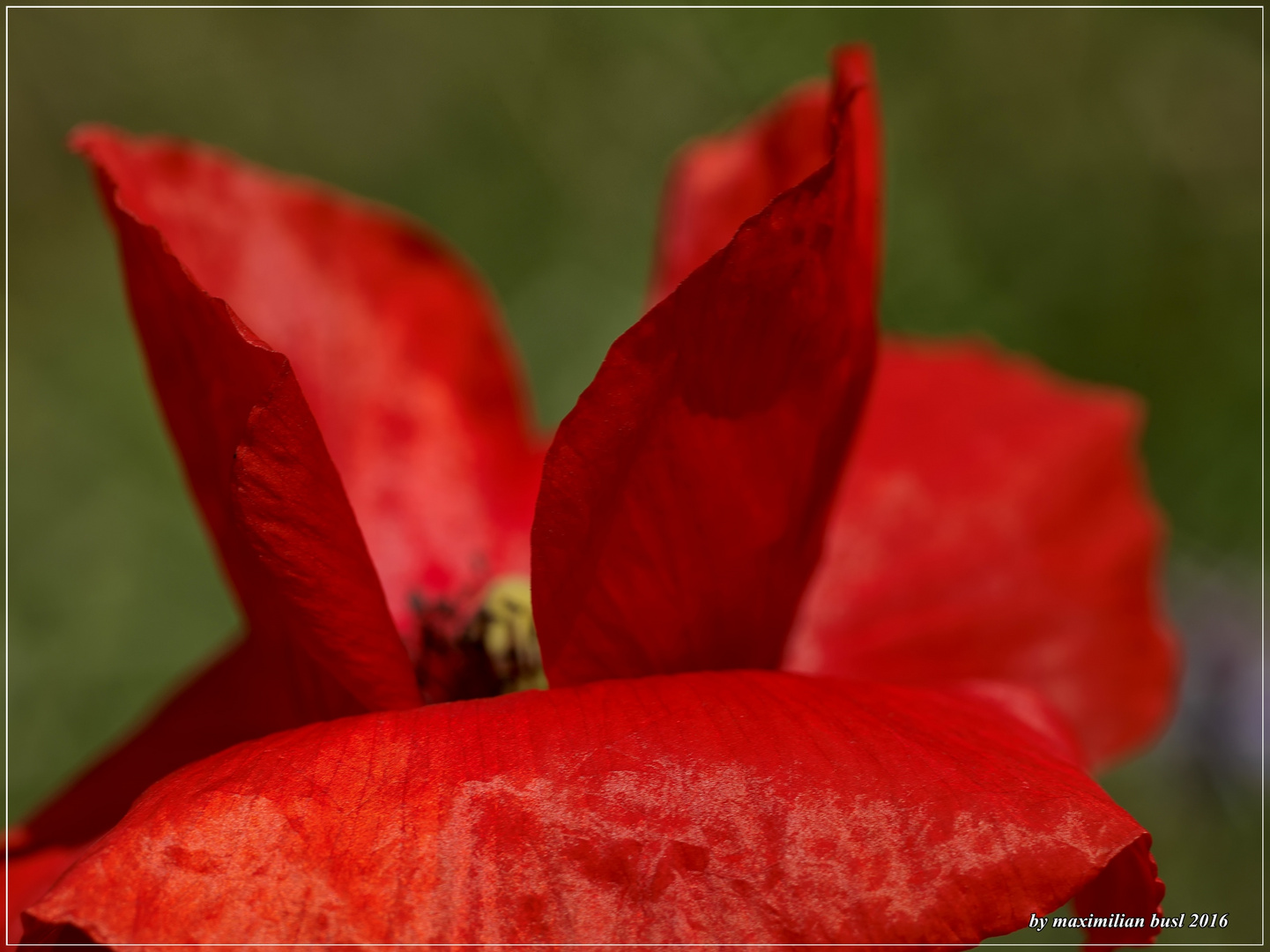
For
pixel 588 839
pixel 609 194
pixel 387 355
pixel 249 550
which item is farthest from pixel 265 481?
pixel 609 194

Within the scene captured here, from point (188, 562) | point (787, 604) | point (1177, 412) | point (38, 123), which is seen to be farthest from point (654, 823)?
point (38, 123)

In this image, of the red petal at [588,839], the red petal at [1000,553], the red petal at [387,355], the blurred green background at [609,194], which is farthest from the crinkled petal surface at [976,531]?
the blurred green background at [609,194]

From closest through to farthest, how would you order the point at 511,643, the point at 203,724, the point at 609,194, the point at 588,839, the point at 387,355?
the point at 588,839
the point at 203,724
the point at 511,643
the point at 387,355
the point at 609,194

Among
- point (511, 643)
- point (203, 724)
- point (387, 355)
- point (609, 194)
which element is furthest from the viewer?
point (609, 194)

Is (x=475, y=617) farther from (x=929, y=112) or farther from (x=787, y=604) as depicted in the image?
(x=929, y=112)

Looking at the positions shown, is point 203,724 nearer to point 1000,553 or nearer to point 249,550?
point 249,550

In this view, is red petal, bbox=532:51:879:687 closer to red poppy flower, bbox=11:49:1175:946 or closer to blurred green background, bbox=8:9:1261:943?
red poppy flower, bbox=11:49:1175:946

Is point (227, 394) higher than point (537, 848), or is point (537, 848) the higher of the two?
point (227, 394)
